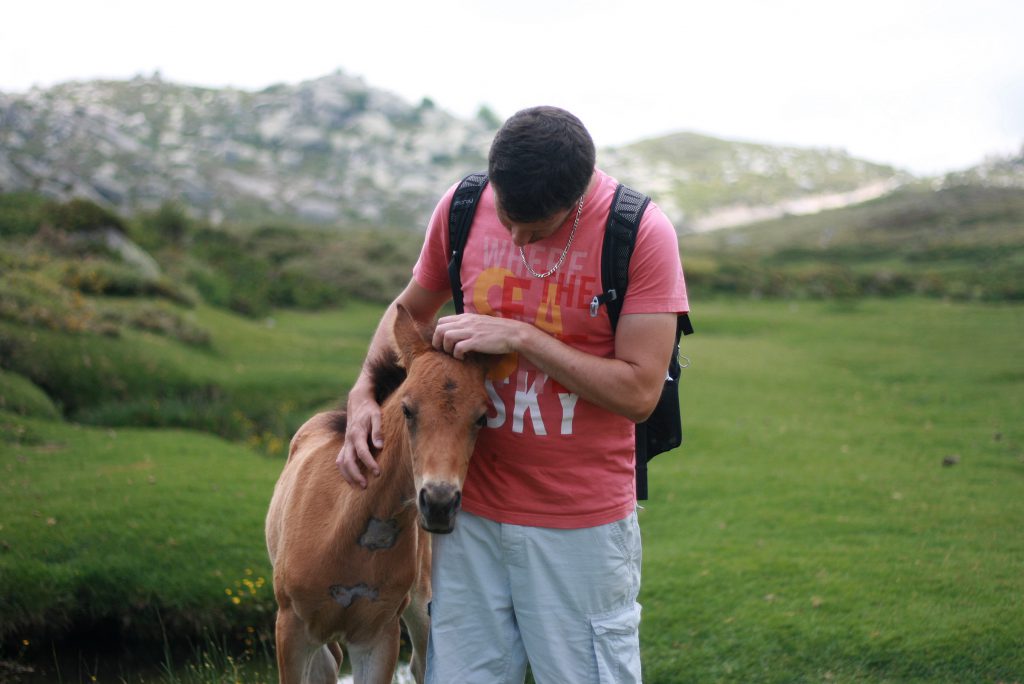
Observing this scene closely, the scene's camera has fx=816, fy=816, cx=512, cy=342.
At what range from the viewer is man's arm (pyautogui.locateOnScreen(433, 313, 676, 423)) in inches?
105

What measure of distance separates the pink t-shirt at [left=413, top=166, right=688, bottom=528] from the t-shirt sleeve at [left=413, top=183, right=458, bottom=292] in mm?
195

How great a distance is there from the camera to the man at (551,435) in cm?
269

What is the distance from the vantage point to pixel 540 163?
2506mm

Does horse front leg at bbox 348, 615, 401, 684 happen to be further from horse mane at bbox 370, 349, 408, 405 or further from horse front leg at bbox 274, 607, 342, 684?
horse mane at bbox 370, 349, 408, 405

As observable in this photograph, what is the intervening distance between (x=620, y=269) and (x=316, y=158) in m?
110

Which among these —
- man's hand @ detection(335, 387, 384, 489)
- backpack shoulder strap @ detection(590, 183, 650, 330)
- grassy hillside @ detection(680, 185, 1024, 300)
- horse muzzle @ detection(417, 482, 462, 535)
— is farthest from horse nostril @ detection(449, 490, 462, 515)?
grassy hillside @ detection(680, 185, 1024, 300)

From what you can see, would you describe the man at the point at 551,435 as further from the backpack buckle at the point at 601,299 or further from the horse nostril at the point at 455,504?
the horse nostril at the point at 455,504

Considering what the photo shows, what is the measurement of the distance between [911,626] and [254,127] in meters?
119

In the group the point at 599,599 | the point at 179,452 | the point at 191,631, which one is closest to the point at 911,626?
the point at 599,599

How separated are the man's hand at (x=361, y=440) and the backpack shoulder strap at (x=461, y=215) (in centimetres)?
63

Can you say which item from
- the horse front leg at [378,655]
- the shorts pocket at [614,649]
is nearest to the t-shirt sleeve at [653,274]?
the shorts pocket at [614,649]

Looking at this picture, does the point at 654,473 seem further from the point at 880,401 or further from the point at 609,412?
the point at 609,412

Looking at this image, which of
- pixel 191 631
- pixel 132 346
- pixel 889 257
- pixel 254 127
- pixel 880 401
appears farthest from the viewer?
pixel 254 127

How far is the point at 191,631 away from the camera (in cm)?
626
